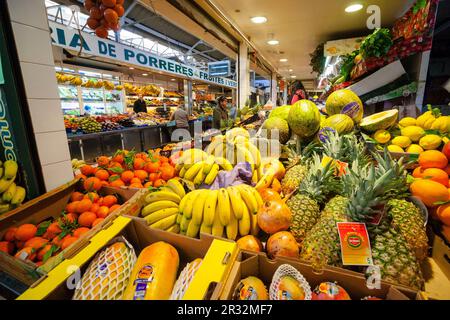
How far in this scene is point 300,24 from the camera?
4.72 m

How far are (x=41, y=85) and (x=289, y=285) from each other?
215 centimetres

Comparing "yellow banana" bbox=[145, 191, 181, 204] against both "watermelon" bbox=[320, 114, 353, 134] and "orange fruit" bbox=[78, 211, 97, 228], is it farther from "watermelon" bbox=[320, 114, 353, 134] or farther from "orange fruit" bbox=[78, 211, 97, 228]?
"watermelon" bbox=[320, 114, 353, 134]

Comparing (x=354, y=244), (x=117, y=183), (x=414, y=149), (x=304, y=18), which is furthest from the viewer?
(x=304, y=18)

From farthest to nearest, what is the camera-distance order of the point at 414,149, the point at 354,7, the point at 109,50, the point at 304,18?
1. the point at 109,50
2. the point at 304,18
3. the point at 354,7
4. the point at 414,149

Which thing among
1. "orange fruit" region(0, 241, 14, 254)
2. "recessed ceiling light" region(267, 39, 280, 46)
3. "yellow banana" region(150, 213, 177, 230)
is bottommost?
"orange fruit" region(0, 241, 14, 254)

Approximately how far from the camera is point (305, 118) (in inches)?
74.8

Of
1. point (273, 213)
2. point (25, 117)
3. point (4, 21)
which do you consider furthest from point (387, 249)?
point (4, 21)

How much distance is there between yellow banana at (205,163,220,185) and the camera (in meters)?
1.56

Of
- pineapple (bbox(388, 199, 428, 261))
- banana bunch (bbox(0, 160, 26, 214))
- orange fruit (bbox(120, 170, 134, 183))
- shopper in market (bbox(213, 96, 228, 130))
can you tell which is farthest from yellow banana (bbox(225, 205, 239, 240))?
shopper in market (bbox(213, 96, 228, 130))

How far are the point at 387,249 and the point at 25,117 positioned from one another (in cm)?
240

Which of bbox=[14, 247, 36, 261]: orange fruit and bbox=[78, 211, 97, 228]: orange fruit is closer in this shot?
bbox=[14, 247, 36, 261]: orange fruit

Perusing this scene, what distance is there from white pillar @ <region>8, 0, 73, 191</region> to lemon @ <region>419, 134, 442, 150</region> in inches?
115

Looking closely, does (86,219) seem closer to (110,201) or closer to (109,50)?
(110,201)

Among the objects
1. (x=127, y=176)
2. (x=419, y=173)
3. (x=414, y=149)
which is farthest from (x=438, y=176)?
(x=127, y=176)
